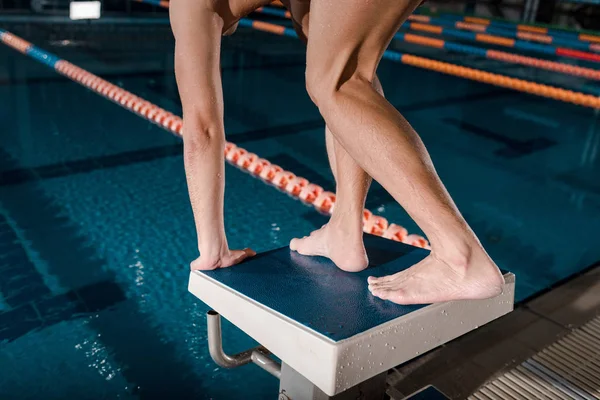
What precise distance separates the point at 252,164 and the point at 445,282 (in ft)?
8.19

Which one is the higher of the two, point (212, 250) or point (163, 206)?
point (212, 250)

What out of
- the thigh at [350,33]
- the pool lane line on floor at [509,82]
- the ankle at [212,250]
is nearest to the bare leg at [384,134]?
the thigh at [350,33]

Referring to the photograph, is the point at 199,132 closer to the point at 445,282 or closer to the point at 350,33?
the point at 350,33

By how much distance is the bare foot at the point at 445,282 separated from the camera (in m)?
1.12

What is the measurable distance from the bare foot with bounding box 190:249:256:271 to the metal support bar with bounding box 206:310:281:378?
4.3 inches

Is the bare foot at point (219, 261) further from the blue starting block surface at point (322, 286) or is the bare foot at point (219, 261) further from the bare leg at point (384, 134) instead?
the bare leg at point (384, 134)

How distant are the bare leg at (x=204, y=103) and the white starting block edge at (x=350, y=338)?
0.12 metres

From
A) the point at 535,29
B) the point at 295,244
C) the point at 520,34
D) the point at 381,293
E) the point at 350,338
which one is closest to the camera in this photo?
the point at 350,338

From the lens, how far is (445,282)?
1.16 m

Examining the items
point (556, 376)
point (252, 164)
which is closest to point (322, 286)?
point (556, 376)

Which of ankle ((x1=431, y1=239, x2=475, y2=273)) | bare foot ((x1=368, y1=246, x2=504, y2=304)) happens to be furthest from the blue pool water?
ankle ((x1=431, y1=239, x2=475, y2=273))

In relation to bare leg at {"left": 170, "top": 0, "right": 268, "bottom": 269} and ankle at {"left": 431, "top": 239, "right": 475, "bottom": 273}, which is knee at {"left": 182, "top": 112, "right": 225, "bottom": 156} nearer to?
bare leg at {"left": 170, "top": 0, "right": 268, "bottom": 269}

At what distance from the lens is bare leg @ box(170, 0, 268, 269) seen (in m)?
1.30

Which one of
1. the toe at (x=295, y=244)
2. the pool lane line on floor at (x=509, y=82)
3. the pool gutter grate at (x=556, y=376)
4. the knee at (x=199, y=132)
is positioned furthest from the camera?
the pool lane line on floor at (x=509, y=82)
